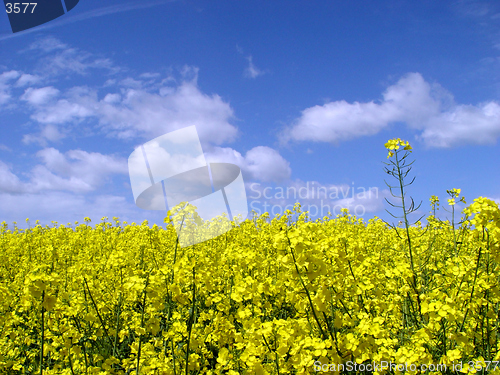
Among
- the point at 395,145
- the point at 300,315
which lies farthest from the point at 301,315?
the point at 395,145

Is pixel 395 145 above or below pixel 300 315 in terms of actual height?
above

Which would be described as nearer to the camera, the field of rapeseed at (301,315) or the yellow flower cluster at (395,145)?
the field of rapeseed at (301,315)

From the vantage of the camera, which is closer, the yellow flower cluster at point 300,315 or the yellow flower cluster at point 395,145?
the yellow flower cluster at point 300,315

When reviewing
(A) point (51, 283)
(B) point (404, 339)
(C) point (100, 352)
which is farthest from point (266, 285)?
(C) point (100, 352)

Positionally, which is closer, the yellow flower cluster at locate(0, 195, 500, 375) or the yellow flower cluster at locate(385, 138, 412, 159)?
the yellow flower cluster at locate(0, 195, 500, 375)

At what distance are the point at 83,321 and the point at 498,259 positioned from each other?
435 centimetres

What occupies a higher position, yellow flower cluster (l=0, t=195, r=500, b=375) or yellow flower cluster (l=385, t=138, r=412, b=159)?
yellow flower cluster (l=385, t=138, r=412, b=159)

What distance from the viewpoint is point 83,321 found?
12.3ft

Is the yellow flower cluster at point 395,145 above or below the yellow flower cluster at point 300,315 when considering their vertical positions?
Result: above

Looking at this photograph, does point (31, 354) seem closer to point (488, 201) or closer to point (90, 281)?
point (90, 281)

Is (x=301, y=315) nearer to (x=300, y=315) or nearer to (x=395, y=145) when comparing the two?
(x=300, y=315)

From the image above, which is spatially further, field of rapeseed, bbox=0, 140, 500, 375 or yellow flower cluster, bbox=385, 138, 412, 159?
yellow flower cluster, bbox=385, 138, 412, 159

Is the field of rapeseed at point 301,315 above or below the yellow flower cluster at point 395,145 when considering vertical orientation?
below

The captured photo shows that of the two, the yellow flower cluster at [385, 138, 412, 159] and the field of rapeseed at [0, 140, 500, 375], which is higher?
the yellow flower cluster at [385, 138, 412, 159]
